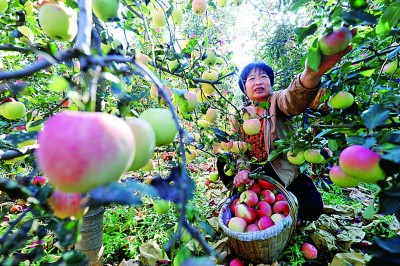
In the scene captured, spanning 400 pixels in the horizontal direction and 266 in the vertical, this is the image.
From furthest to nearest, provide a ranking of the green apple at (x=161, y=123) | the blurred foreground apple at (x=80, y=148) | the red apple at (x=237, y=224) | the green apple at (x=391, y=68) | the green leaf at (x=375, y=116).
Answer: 1. the red apple at (x=237, y=224)
2. the green apple at (x=391, y=68)
3. the green leaf at (x=375, y=116)
4. the green apple at (x=161, y=123)
5. the blurred foreground apple at (x=80, y=148)

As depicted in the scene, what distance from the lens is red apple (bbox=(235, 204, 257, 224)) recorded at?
142 cm

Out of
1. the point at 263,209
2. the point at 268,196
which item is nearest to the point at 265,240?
the point at 263,209

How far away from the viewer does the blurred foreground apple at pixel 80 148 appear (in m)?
0.29

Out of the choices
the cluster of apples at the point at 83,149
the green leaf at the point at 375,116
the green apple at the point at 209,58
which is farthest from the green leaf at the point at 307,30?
the cluster of apples at the point at 83,149

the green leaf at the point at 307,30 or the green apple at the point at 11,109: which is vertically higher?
the green leaf at the point at 307,30

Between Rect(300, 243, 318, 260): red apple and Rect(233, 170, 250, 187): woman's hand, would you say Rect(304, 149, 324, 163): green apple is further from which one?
Rect(300, 243, 318, 260): red apple

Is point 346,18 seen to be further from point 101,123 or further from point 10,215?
point 10,215

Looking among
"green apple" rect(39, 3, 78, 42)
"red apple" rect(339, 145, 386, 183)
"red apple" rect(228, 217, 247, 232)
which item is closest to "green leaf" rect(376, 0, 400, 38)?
"red apple" rect(339, 145, 386, 183)

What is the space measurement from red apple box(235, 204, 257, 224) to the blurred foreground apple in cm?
124

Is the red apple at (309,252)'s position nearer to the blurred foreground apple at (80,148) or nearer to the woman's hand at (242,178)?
the woman's hand at (242,178)

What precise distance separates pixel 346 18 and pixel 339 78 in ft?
0.96

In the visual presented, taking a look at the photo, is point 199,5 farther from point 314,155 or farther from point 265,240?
point 265,240

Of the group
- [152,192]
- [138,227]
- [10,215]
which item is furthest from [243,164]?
[10,215]

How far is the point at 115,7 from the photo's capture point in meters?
0.57
